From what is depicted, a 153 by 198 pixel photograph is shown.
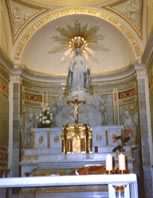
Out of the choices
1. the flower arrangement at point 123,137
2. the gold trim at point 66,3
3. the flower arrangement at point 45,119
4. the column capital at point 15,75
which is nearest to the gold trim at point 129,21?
the gold trim at point 66,3

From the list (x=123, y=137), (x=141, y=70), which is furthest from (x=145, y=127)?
(x=141, y=70)

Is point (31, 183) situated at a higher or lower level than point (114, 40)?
lower

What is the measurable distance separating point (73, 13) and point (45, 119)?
375cm

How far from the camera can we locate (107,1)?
36.4 ft

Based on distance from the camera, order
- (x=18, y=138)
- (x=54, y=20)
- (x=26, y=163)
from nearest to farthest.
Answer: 1. (x=26, y=163)
2. (x=18, y=138)
3. (x=54, y=20)

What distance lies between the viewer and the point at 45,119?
1062 cm

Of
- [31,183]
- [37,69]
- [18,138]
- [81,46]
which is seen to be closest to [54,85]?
[37,69]

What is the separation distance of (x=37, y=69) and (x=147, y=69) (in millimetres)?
4031

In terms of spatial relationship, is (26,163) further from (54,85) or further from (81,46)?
(81,46)

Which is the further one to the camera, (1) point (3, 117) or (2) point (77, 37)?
(2) point (77, 37)

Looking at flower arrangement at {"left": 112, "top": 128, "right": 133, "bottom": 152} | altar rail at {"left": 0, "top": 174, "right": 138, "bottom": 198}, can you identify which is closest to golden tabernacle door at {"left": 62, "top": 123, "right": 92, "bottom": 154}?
flower arrangement at {"left": 112, "top": 128, "right": 133, "bottom": 152}

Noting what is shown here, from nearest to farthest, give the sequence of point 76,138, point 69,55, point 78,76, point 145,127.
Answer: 1. point 76,138
2. point 145,127
3. point 78,76
4. point 69,55

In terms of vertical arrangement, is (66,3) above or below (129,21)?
above

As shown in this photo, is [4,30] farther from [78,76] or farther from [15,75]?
[78,76]
